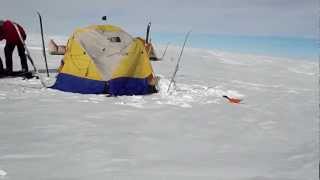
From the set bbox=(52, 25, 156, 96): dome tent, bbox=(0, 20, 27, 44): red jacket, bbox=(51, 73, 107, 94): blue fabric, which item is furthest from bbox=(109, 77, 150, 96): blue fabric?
bbox=(0, 20, 27, 44): red jacket

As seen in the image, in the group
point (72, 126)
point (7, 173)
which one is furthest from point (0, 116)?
point (7, 173)

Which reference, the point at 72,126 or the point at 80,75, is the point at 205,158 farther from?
the point at 80,75

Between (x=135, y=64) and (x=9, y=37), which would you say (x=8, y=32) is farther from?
(x=135, y=64)

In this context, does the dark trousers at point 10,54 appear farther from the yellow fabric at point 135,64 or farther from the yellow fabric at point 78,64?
the yellow fabric at point 135,64

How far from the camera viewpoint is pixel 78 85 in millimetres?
12961

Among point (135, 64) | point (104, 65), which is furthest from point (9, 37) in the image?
point (135, 64)

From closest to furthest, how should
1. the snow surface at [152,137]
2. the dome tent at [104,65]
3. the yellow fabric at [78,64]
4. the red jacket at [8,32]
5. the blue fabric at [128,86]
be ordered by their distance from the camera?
the snow surface at [152,137] → the blue fabric at [128,86] → the dome tent at [104,65] → the yellow fabric at [78,64] → the red jacket at [8,32]

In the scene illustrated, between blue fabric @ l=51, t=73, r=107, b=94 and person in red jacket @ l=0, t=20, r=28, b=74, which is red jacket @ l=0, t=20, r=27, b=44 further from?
blue fabric @ l=51, t=73, r=107, b=94

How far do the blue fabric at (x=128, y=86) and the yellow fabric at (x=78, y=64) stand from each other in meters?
0.47

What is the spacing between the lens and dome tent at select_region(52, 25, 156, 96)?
12750 mm

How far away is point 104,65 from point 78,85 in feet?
2.93

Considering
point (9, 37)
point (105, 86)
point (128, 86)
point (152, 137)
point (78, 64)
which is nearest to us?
point (152, 137)

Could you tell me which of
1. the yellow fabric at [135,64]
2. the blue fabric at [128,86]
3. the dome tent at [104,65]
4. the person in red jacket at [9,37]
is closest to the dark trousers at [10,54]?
the person in red jacket at [9,37]

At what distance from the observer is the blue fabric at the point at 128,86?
1258 centimetres
